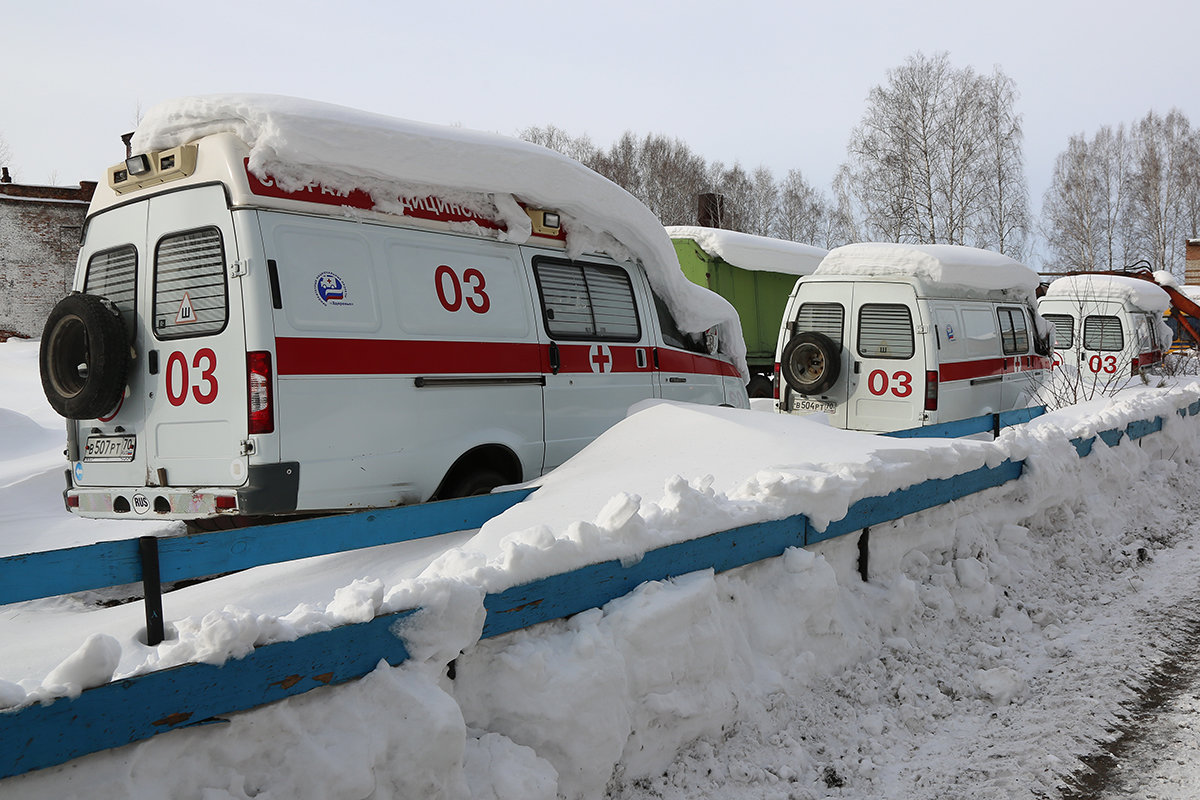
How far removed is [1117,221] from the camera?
4341 cm

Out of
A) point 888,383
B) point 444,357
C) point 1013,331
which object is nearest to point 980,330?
point 1013,331

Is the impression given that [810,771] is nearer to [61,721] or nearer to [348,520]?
[348,520]

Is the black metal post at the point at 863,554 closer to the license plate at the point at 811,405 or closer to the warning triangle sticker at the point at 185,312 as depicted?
the warning triangle sticker at the point at 185,312

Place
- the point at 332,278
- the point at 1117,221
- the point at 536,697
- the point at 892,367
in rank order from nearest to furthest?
1. the point at 536,697
2. the point at 332,278
3. the point at 892,367
4. the point at 1117,221

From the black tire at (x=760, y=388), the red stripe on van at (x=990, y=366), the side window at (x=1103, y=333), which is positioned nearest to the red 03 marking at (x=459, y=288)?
the red stripe on van at (x=990, y=366)

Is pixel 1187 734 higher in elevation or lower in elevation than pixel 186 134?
lower

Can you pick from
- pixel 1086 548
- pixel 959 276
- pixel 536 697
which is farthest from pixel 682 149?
pixel 536 697

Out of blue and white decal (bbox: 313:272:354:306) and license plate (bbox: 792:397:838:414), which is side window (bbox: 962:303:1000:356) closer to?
license plate (bbox: 792:397:838:414)

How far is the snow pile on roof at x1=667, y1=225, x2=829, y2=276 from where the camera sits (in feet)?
45.7

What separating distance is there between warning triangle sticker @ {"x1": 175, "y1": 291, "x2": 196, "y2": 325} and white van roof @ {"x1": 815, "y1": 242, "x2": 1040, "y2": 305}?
22.4ft

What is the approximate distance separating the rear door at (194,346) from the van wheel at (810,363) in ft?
22.4

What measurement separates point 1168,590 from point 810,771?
3615mm

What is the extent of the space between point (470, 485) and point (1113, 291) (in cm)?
1512

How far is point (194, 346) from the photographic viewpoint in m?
Result: 4.52
